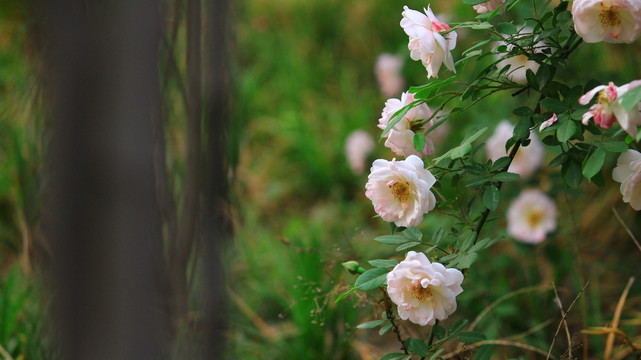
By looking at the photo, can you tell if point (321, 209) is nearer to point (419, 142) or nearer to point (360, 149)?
point (360, 149)

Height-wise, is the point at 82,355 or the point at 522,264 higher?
the point at 82,355

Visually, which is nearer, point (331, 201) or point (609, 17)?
point (609, 17)

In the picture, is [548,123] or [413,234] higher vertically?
[548,123]

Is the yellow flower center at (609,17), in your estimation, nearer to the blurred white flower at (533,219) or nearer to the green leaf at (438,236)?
the green leaf at (438,236)

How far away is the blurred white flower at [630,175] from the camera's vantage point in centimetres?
88

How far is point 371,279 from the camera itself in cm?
89

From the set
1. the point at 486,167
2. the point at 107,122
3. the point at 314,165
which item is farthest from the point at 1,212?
the point at 107,122

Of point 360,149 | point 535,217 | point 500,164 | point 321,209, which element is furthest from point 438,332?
point 321,209

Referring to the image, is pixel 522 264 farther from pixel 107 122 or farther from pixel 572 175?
pixel 107 122

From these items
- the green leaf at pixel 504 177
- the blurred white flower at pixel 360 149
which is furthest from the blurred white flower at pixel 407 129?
the blurred white flower at pixel 360 149

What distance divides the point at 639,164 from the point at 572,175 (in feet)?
0.27

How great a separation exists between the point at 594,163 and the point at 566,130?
5 cm

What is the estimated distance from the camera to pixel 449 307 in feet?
2.83

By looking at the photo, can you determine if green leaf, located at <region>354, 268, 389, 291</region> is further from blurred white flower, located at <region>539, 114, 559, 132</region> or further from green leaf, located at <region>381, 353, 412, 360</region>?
blurred white flower, located at <region>539, 114, 559, 132</region>
